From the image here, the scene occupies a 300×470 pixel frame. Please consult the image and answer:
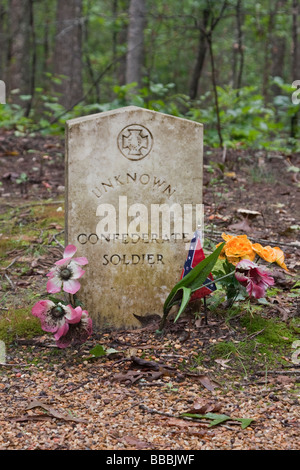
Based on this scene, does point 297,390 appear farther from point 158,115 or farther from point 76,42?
point 76,42

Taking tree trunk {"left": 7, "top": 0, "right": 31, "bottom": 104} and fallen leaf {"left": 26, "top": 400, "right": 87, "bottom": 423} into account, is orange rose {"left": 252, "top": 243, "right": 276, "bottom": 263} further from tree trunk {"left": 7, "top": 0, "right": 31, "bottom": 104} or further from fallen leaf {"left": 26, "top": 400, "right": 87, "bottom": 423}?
tree trunk {"left": 7, "top": 0, "right": 31, "bottom": 104}

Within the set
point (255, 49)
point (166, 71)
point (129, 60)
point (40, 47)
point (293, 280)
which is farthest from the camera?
point (40, 47)

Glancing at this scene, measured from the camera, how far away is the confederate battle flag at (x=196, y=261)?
306cm

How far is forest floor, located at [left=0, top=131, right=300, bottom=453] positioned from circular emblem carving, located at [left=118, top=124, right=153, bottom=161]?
1005 mm

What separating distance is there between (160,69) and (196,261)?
15567 millimetres

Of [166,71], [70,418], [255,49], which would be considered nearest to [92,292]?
[70,418]

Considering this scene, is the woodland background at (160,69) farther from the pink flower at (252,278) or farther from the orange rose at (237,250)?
the pink flower at (252,278)

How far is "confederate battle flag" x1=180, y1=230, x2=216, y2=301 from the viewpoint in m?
3.06

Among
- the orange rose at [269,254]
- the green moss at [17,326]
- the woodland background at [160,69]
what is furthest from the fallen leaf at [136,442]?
the woodland background at [160,69]

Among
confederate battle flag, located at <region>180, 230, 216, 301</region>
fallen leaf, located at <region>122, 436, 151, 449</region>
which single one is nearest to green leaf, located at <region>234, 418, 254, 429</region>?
fallen leaf, located at <region>122, 436, 151, 449</region>

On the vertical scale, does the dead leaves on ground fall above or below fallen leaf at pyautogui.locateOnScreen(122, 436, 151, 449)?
above

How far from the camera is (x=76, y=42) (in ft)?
41.7

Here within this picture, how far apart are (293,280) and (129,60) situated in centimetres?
654

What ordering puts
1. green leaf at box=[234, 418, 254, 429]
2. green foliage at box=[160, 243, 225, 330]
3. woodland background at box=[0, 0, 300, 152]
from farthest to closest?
woodland background at box=[0, 0, 300, 152] < green foliage at box=[160, 243, 225, 330] < green leaf at box=[234, 418, 254, 429]
